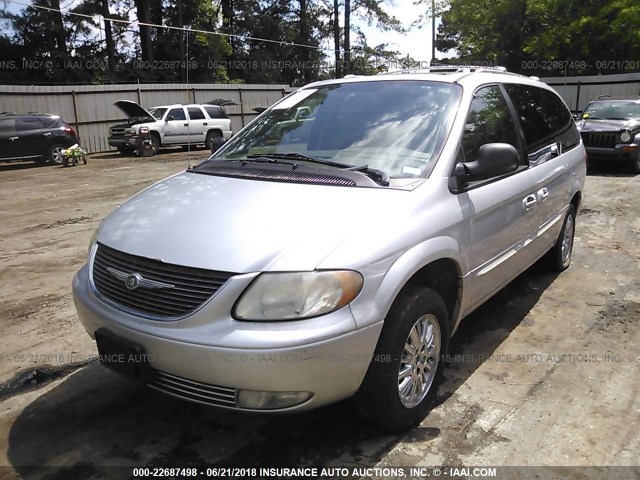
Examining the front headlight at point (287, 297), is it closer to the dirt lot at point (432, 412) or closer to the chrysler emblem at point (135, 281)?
the chrysler emblem at point (135, 281)

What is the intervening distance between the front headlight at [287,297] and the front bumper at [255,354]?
35mm

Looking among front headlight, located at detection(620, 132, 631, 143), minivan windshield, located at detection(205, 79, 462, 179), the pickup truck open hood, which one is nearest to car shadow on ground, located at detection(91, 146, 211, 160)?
the pickup truck open hood

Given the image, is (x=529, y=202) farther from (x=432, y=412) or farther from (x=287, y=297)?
(x=287, y=297)

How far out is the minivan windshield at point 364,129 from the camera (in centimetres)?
305

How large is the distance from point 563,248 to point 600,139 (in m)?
7.79

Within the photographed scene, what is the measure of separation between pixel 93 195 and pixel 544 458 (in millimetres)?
9775

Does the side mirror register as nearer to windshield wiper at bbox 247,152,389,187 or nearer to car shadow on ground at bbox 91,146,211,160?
windshield wiper at bbox 247,152,389,187

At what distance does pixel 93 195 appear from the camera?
1041cm

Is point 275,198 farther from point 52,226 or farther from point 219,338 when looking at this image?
point 52,226

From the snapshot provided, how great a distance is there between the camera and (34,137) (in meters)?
15.7

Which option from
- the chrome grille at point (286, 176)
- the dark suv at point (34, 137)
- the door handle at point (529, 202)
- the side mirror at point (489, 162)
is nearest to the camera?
the chrome grille at point (286, 176)

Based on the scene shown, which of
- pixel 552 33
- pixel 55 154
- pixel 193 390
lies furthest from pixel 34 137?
pixel 552 33

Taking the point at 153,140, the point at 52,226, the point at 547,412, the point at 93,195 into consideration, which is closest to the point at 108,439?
the point at 547,412

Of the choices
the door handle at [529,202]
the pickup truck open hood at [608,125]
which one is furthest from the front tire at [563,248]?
the pickup truck open hood at [608,125]
